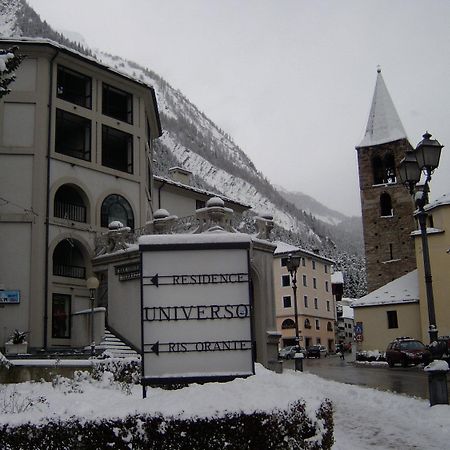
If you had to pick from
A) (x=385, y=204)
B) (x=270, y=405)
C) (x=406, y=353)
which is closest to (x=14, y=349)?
(x=270, y=405)

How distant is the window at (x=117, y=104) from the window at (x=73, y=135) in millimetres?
1495

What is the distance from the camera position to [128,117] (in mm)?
31469

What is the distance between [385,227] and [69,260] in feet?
115

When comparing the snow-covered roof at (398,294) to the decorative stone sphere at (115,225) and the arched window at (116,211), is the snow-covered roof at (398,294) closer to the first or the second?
the arched window at (116,211)

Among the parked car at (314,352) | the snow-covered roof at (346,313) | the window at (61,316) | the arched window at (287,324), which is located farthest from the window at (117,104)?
the snow-covered roof at (346,313)

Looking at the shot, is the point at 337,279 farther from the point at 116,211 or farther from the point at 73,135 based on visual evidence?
the point at 73,135

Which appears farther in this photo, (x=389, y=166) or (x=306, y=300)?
(x=306, y=300)

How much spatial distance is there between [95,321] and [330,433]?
1890cm

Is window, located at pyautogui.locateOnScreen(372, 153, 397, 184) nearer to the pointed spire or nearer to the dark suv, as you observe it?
the pointed spire

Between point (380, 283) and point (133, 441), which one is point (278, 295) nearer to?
point (380, 283)

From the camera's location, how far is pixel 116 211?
29891 millimetres

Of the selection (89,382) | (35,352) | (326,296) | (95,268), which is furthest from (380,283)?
(89,382)

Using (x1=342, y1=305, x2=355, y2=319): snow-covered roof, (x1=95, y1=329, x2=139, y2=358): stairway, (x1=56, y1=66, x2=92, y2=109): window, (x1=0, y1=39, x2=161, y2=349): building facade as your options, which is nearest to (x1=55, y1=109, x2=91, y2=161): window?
(x1=0, y1=39, x2=161, y2=349): building facade

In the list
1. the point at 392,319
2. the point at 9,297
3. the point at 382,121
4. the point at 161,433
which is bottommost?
the point at 161,433
